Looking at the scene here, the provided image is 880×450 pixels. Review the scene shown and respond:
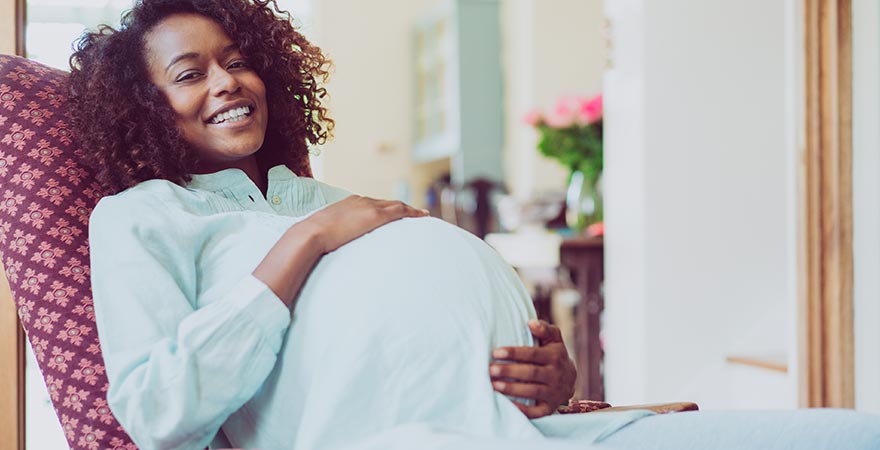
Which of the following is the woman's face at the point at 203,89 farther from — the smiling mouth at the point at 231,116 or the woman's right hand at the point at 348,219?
the woman's right hand at the point at 348,219

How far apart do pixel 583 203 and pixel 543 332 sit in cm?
268

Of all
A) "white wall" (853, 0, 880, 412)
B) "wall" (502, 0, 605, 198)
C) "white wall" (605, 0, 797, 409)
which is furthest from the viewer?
"wall" (502, 0, 605, 198)

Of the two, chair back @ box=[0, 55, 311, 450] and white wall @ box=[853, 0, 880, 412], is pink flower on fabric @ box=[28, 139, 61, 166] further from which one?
white wall @ box=[853, 0, 880, 412]

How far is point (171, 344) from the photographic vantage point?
3.42ft

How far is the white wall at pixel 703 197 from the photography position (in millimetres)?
2873

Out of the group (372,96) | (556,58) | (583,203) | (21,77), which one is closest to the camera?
(21,77)

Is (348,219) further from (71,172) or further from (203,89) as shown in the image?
(71,172)

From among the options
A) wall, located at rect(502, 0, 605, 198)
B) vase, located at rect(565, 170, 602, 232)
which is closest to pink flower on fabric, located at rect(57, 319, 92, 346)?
vase, located at rect(565, 170, 602, 232)

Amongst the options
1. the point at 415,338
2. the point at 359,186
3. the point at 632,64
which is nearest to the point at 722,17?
the point at 632,64

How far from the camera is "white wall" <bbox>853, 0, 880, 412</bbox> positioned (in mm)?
2176

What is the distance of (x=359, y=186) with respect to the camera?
8109 mm

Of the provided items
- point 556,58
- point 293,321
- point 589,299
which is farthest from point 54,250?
point 556,58

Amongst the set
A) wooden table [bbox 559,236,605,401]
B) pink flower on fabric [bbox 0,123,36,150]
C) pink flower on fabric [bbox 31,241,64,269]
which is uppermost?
pink flower on fabric [bbox 0,123,36,150]

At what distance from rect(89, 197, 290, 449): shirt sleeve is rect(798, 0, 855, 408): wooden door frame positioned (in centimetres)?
159
